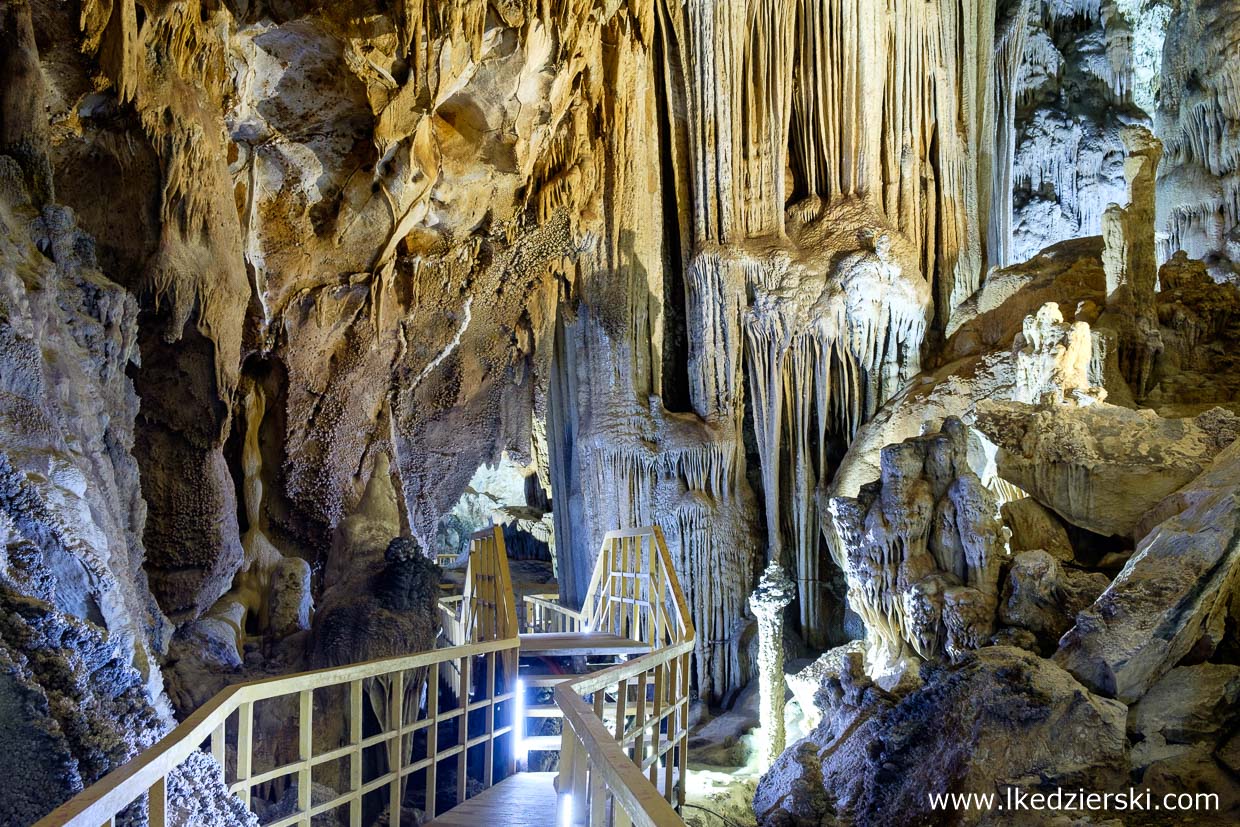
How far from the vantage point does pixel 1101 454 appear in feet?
19.4

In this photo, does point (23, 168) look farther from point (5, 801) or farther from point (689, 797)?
point (689, 797)

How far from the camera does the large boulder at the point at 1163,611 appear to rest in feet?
15.2

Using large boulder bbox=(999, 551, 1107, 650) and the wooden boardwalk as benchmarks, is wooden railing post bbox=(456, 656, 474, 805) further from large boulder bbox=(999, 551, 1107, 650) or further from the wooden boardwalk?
large boulder bbox=(999, 551, 1107, 650)

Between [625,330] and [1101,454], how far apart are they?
4.73 meters

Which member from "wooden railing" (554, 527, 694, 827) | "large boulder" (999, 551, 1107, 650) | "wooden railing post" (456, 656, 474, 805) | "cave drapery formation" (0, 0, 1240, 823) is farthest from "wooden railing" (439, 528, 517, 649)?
"large boulder" (999, 551, 1107, 650)

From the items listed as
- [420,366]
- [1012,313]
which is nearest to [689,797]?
[420,366]

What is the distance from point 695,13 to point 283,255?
4.81 m

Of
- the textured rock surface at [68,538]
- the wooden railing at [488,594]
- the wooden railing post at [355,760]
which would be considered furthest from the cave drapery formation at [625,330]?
the wooden railing at [488,594]

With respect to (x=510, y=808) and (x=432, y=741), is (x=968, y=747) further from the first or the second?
(x=432, y=741)

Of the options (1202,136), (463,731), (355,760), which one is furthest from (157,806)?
(1202,136)

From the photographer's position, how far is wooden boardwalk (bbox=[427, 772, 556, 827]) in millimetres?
3170

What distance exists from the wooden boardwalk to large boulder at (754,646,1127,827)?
5.84 feet

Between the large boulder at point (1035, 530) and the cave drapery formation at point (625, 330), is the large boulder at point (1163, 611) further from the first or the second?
the large boulder at point (1035, 530)

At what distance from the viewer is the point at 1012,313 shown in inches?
356
